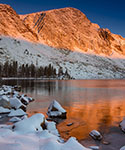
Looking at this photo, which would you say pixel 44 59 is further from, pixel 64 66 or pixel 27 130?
pixel 27 130

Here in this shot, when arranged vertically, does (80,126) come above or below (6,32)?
below

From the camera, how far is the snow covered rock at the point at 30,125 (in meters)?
8.79

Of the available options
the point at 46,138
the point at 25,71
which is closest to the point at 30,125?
the point at 46,138

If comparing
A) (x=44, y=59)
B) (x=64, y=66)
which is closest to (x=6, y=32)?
(x=44, y=59)

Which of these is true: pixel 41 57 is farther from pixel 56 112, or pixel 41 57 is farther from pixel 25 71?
pixel 56 112

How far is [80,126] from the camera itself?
38.1ft

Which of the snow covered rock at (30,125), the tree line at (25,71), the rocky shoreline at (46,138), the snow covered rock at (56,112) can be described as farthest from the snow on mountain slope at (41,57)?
the snow covered rock at (30,125)

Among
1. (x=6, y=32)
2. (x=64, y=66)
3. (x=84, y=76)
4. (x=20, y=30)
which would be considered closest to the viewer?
(x=84, y=76)

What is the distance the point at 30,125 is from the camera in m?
9.21

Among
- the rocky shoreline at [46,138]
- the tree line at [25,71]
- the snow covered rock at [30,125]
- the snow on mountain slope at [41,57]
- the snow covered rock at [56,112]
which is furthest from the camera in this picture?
the snow on mountain slope at [41,57]

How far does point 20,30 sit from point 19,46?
4348cm

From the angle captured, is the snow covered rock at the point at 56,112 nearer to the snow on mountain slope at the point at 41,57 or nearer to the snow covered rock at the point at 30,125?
the snow covered rock at the point at 30,125

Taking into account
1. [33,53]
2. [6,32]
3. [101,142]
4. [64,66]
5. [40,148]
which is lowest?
[101,142]

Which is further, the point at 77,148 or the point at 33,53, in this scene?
the point at 33,53
